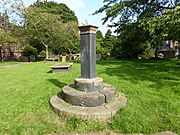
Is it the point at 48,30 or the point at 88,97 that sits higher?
the point at 48,30

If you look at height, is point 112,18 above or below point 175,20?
above

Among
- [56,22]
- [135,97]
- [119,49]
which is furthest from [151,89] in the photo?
[56,22]

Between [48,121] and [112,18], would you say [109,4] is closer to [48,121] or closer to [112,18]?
[112,18]

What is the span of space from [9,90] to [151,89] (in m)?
4.43

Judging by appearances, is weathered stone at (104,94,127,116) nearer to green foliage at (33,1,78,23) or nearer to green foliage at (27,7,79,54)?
green foliage at (27,7,79,54)

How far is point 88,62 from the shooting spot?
5629 mm

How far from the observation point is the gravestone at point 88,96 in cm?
483

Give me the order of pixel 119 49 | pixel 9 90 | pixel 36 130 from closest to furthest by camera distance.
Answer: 1. pixel 36 130
2. pixel 9 90
3. pixel 119 49

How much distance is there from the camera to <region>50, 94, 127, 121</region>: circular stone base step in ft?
15.4

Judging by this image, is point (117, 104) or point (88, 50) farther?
point (88, 50)

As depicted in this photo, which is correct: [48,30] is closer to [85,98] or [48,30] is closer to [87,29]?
[87,29]

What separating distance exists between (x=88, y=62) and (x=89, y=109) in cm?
124

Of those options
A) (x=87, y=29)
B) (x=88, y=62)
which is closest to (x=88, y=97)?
(x=88, y=62)

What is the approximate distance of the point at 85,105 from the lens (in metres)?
5.10
